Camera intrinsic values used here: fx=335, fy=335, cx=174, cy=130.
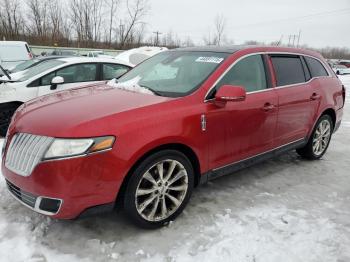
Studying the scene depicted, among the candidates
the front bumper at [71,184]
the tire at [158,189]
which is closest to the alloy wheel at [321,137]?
Result: the tire at [158,189]

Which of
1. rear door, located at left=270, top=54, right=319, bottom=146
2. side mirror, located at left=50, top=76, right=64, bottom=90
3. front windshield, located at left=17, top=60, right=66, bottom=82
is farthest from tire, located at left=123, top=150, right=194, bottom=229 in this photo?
front windshield, located at left=17, top=60, right=66, bottom=82

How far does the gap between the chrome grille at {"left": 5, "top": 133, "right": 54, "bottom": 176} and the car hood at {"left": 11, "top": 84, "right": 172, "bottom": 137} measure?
6cm

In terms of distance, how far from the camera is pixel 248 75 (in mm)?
3816

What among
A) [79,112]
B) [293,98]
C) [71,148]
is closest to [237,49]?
[293,98]

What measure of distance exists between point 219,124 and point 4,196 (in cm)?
241

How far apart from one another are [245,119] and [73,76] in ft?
13.7

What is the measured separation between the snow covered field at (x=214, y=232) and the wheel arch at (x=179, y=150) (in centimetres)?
38

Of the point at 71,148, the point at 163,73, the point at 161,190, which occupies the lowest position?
the point at 161,190

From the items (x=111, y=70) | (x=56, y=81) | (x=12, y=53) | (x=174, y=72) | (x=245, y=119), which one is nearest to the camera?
(x=245, y=119)

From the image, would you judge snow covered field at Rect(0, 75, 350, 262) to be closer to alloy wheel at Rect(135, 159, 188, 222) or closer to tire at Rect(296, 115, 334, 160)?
alloy wheel at Rect(135, 159, 188, 222)

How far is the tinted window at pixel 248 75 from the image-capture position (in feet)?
11.8

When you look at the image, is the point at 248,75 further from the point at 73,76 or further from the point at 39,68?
the point at 39,68

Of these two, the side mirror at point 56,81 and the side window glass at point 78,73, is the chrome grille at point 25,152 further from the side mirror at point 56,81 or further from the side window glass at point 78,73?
the side window glass at point 78,73

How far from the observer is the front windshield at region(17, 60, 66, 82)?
6420 mm
